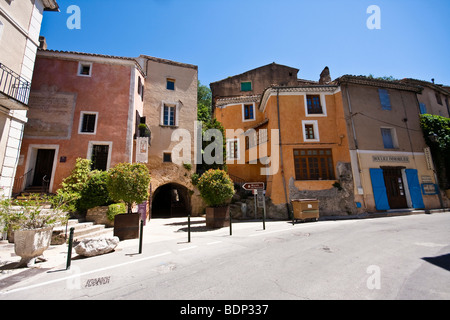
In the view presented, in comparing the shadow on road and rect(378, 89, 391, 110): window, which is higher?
rect(378, 89, 391, 110): window

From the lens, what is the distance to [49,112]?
12453 mm

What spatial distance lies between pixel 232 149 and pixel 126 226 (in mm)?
13093

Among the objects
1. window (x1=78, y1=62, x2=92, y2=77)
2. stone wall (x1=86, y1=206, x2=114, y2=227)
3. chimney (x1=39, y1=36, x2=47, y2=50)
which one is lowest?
stone wall (x1=86, y1=206, x2=114, y2=227)

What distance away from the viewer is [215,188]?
34.3 feet

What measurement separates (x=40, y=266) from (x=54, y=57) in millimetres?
14229

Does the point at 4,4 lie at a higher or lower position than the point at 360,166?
higher

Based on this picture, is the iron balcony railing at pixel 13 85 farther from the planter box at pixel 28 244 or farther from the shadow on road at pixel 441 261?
the shadow on road at pixel 441 261

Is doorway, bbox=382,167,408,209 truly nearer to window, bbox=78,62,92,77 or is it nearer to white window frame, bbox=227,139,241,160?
white window frame, bbox=227,139,241,160

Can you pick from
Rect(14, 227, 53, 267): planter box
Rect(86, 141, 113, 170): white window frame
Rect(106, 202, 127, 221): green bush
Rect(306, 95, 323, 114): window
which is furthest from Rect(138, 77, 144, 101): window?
Rect(306, 95, 323, 114): window

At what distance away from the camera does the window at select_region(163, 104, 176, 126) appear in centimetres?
1645

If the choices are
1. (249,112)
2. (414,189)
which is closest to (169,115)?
(249,112)

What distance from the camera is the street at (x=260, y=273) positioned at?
321cm
